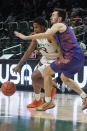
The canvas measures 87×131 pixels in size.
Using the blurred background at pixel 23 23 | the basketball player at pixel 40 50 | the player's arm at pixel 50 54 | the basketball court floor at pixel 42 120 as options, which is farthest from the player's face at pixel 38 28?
the blurred background at pixel 23 23

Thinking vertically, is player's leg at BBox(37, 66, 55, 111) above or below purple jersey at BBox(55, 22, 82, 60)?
below

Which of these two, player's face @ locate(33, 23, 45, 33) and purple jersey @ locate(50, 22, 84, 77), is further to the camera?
player's face @ locate(33, 23, 45, 33)

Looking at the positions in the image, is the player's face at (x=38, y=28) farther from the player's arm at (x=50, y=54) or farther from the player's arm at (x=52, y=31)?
the player's arm at (x=52, y=31)

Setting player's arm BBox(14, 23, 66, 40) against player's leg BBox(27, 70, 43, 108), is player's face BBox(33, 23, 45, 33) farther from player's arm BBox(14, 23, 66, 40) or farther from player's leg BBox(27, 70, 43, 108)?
player's leg BBox(27, 70, 43, 108)

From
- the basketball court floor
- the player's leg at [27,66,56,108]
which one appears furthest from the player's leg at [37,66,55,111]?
the player's leg at [27,66,56,108]

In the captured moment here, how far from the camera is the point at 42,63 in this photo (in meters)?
8.08

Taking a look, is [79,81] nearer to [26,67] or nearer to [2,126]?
[26,67]

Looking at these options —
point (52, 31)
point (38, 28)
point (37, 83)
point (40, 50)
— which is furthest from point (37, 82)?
point (52, 31)

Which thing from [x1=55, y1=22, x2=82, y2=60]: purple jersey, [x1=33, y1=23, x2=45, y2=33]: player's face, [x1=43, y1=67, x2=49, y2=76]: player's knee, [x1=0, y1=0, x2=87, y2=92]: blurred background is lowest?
[x1=43, y1=67, x2=49, y2=76]: player's knee

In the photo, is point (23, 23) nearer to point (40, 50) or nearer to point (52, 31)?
point (40, 50)

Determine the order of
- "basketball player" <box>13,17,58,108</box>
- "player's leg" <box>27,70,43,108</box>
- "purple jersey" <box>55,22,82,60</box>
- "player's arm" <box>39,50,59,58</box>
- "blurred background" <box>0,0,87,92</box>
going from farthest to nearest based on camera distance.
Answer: "blurred background" <box>0,0,87,92</box> < "player's leg" <box>27,70,43,108</box> < "basketball player" <box>13,17,58,108</box> < "player's arm" <box>39,50,59,58</box> < "purple jersey" <box>55,22,82,60</box>

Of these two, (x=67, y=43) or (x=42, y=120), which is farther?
(x=67, y=43)

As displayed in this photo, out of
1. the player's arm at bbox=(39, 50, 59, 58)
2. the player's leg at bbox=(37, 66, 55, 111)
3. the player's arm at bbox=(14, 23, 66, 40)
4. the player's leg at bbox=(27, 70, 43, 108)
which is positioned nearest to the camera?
the player's arm at bbox=(14, 23, 66, 40)

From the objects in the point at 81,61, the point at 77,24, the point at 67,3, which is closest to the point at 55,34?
the point at 81,61
